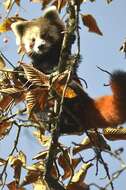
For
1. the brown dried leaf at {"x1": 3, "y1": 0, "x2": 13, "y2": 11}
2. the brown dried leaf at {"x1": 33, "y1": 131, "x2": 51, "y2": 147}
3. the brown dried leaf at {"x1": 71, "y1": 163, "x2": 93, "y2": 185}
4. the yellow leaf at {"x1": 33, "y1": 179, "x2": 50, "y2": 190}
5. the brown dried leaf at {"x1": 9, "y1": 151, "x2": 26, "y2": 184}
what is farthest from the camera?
the brown dried leaf at {"x1": 3, "y1": 0, "x2": 13, "y2": 11}

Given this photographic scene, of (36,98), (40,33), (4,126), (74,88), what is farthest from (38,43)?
(36,98)

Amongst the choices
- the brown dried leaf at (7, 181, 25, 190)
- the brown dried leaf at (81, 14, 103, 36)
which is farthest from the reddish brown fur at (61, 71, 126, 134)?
the brown dried leaf at (7, 181, 25, 190)

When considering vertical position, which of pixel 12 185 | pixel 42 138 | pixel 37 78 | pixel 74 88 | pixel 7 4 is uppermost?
pixel 7 4

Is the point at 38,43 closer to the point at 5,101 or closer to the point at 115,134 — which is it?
the point at 5,101

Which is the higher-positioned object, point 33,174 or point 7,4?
point 7,4

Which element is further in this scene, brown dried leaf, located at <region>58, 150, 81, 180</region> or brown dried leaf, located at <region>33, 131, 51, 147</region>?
brown dried leaf, located at <region>33, 131, 51, 147</region>

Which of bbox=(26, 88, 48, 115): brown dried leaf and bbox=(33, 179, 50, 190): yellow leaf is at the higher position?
bbox=(26, 88, 48, 115): brown dried leaf

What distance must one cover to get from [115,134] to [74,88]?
86 centimetres

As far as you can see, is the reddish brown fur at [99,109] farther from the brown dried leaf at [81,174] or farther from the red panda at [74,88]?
the brown dried leaf at [81,174]

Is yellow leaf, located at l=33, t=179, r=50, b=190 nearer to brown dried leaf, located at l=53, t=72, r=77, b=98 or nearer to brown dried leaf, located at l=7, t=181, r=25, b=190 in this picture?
brown dried leaf, located at l=7, t=181, r=25, b=190

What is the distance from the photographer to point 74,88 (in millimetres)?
3688

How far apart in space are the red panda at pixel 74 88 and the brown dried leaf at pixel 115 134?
8.3 inches

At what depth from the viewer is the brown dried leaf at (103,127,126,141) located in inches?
113

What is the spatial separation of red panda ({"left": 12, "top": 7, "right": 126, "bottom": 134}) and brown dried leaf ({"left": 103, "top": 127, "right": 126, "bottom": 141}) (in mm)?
211
